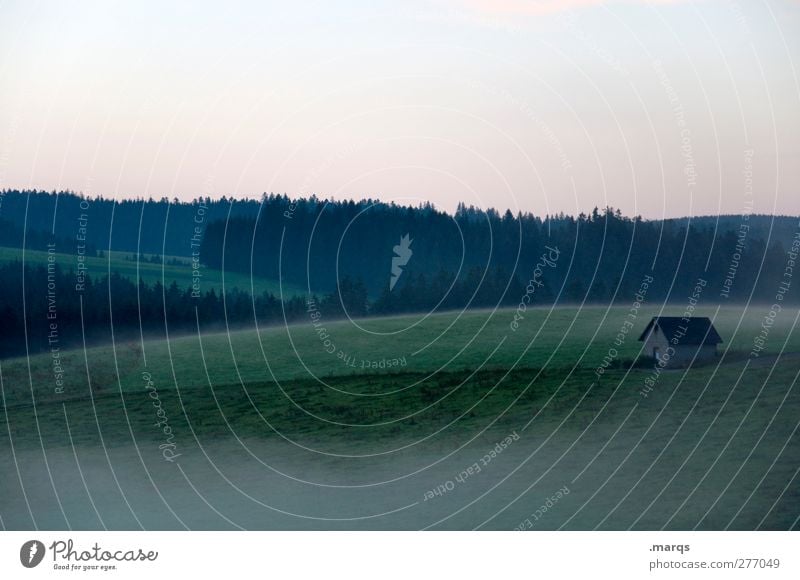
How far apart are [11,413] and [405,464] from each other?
3577 mm

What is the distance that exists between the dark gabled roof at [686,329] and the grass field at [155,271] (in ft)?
10.7

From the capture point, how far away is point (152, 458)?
12852 millimetres

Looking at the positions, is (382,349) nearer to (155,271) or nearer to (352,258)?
(352,258)

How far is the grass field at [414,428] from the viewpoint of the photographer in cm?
1266

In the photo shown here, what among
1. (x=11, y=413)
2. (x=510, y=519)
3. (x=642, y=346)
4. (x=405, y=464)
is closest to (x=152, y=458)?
(x=11, y=413)

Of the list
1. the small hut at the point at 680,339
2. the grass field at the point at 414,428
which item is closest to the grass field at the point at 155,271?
the grass field at the point at 414,428

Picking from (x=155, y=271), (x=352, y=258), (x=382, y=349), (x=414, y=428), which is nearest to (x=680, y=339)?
(x=414, y=428)

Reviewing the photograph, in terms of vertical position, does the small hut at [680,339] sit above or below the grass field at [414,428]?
above

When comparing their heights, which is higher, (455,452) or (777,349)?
(777,349)

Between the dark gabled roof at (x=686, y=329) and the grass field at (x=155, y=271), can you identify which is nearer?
the grass field at (x=155, y=271)

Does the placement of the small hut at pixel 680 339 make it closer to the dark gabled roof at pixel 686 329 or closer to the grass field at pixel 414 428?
the dark gabled roof at pixel 686 329
